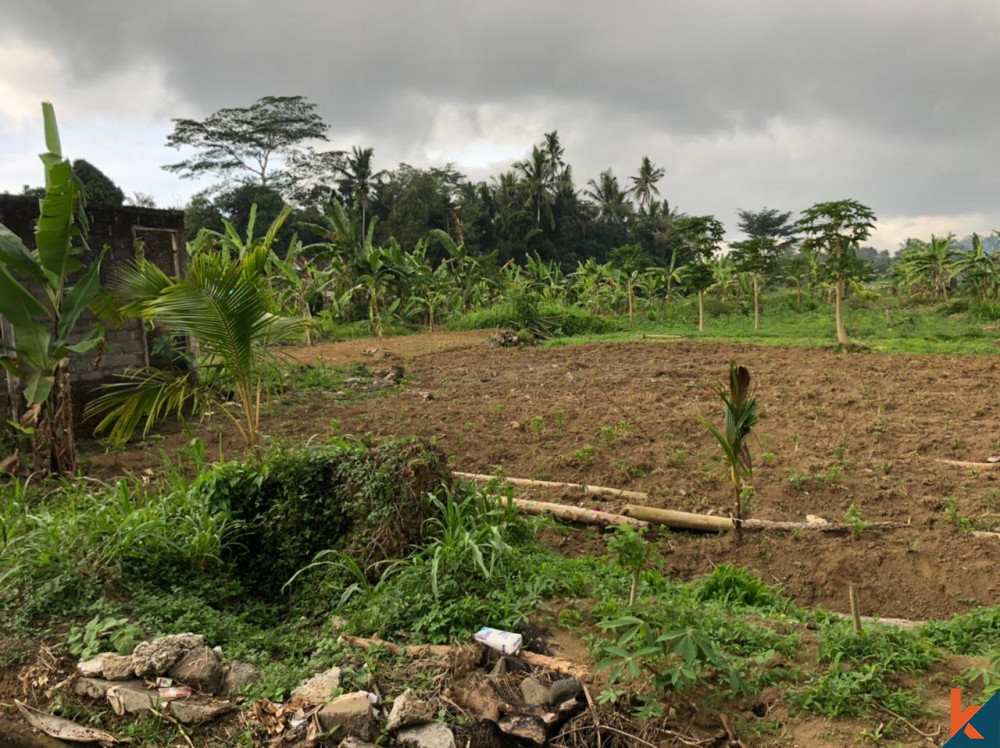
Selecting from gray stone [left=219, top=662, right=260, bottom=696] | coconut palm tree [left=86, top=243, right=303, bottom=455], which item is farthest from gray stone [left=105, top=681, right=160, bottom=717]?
coconut palm tree [left=86, top=243, right=303, bottom=455]

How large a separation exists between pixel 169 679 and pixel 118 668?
0.25m

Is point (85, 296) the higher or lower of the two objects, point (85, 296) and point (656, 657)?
the higher

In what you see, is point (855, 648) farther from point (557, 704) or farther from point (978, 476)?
Result: point (978, 476)

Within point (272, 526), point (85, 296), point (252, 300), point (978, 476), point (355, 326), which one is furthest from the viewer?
point (355, 326)

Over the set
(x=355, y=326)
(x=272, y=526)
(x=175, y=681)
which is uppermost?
(x=355, y=326)

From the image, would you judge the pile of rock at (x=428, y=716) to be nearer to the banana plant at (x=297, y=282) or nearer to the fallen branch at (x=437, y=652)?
the fallen branch at (x=437, y=652)

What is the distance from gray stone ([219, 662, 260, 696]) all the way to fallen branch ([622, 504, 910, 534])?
2.64 meters

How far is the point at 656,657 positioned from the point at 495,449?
3.70 m

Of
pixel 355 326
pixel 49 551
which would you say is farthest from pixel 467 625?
pixel 355 326

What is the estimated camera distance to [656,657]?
9.41 feet

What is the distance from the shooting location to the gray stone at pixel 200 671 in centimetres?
302

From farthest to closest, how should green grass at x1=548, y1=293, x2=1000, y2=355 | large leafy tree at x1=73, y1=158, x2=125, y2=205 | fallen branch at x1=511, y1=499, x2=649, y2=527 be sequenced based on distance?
large leafy tree at x1=73, y1=158, x2=125, y2=205, green grass at x1=548, y1=293, x2=1000, y2=355, fallen branch at x1=511, y1=499, x2=649, y2=527

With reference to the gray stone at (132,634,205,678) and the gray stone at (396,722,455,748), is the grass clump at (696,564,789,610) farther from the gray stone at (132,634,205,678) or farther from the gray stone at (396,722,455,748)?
the gray stone at (132,634,205,678)

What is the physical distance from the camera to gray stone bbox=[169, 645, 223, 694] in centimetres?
302
